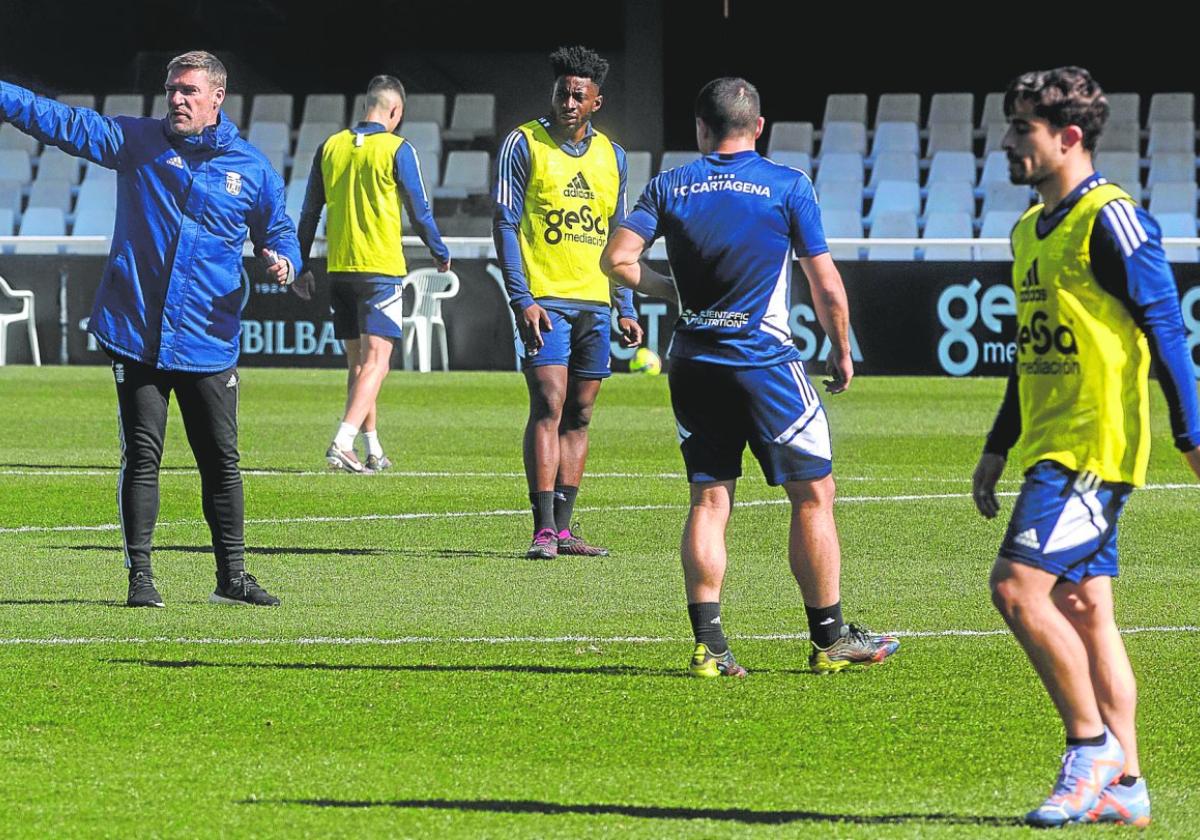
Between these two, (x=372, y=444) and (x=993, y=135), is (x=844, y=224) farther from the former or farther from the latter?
(x=372, y=444)

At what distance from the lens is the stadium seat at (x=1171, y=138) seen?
2703 centimetres

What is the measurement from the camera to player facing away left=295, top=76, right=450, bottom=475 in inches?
503

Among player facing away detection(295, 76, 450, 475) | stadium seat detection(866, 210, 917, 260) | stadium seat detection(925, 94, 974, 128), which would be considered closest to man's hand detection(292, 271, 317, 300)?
player facing away detection(295, 76, 450, 475)

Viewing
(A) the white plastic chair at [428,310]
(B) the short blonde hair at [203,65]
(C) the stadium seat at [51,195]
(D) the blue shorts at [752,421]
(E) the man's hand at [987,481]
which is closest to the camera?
(E) the man's hand at [987,481]

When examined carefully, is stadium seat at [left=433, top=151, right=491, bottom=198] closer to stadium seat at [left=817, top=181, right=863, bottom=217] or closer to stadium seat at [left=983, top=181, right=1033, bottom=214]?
stadium seat at [left=817, top=181, right=863, bottom=217]

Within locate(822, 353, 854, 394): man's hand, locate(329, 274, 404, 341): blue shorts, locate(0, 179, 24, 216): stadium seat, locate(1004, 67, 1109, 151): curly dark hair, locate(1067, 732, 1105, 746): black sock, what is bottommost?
locate(1067, 732, 1105, 746): black sock

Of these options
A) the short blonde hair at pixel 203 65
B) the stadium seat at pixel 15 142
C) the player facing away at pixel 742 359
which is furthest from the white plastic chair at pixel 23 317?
the player facing away at pixel 742 359

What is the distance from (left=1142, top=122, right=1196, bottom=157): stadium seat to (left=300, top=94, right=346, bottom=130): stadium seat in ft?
37.3

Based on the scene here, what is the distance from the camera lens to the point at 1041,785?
494 centimetres

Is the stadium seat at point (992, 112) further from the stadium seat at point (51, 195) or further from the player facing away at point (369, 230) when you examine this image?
the player facing away at point (369, 230)

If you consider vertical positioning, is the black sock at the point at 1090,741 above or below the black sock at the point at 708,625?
above

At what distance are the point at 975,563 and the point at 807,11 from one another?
22.4m

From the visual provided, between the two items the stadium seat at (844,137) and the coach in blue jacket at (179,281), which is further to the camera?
the stadium seat at (844,137)

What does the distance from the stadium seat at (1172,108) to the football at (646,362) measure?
9.42 m
